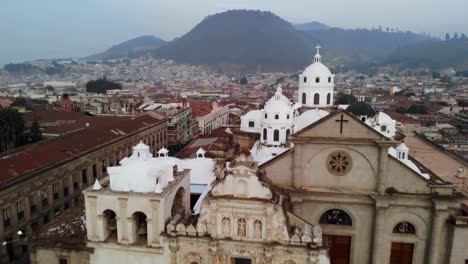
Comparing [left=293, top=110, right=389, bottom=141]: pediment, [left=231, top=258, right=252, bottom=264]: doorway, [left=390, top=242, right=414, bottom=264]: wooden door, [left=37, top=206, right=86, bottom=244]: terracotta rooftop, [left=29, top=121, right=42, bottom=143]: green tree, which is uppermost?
[left=293, top=110, right=389, bottom=141]: pediment

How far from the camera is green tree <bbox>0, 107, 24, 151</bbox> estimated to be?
5497 centimetres

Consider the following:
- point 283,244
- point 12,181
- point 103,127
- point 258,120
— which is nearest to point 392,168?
point 283,244

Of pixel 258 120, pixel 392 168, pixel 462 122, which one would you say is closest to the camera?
pixel 392 168

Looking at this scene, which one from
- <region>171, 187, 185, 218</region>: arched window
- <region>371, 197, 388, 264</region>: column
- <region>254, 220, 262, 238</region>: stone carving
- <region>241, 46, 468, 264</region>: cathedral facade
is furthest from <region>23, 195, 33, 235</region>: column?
<region>371, 197, 388, 264</region>: column

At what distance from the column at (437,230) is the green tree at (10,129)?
54.7 metres

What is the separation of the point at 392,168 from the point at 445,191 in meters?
3.60

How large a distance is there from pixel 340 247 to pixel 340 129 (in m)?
8.71

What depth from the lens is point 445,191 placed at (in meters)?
25.4

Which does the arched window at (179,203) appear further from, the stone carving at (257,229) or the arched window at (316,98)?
the arched window at (316,98)

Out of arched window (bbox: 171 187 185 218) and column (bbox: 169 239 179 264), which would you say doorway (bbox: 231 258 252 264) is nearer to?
column (bbox: 169 239 179 264)

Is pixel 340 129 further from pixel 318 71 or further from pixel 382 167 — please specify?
pixel 318 71

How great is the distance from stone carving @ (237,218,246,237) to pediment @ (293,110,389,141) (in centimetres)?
727

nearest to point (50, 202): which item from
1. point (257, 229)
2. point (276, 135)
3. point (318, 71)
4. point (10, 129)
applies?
point (10, 129)

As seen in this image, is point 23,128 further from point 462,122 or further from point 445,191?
point 462,122
